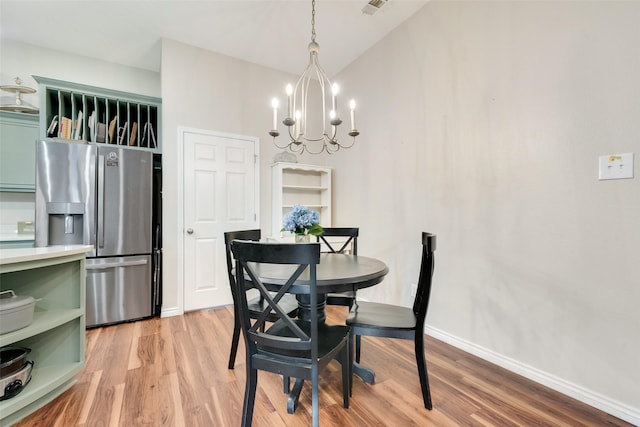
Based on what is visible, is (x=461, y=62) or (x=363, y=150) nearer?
(x=461, y=62)

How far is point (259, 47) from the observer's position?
3.23 m

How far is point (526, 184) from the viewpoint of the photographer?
1.87m

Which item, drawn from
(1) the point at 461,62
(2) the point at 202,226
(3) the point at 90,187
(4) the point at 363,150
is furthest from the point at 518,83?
(3) the point at 90,187

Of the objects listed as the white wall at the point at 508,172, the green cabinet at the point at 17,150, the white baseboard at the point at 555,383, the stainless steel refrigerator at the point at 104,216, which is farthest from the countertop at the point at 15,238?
the white baseboard at the point at 555,383

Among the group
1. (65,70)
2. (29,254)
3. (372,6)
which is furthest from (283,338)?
(65,70)

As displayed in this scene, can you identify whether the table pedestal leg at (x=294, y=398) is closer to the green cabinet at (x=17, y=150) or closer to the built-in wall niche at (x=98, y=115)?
the built-in wall niche at (x=98, y=115)

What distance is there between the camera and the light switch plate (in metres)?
1.45

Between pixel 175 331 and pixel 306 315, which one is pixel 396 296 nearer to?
pixel 306 315

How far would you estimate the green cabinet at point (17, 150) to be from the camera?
281 cm

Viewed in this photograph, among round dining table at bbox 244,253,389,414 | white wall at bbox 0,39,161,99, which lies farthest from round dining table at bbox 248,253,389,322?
white wall at bbox 0,39,161,99

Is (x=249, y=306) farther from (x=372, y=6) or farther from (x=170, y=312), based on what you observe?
(x=372, y=6)

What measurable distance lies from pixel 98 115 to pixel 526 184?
428 cm

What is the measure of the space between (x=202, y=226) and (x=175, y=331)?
3.67 ft

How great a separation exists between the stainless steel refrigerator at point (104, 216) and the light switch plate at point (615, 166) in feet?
11.9
